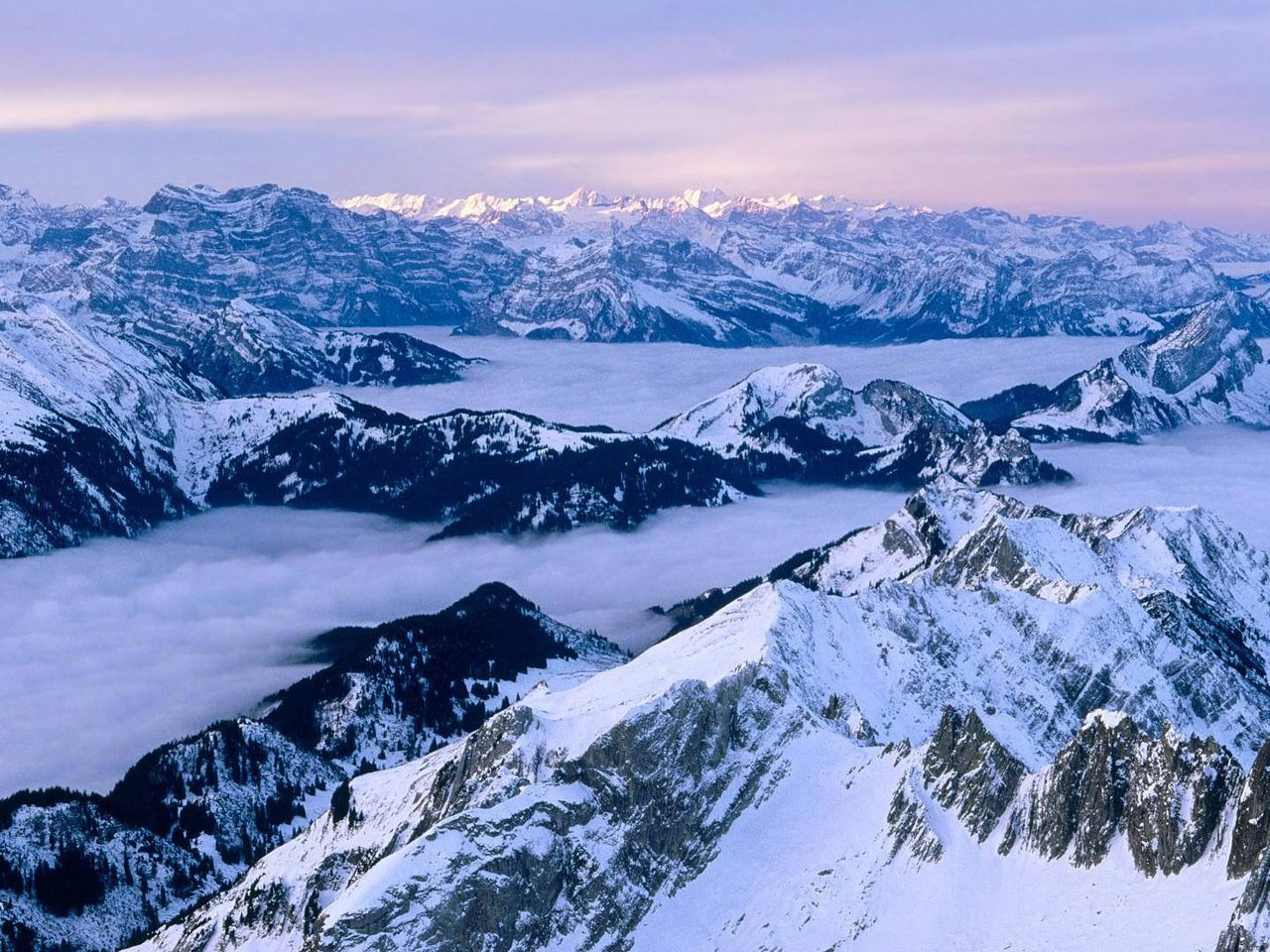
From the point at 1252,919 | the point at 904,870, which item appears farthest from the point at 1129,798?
the point at 1252,919

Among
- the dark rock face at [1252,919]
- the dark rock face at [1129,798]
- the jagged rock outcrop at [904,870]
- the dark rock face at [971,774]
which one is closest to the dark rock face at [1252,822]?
the jagged rock outcrop at [904,870]

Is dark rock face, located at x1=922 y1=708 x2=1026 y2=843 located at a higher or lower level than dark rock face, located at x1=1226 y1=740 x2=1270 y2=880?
lower

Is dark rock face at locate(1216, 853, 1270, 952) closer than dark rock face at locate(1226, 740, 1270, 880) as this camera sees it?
Yes

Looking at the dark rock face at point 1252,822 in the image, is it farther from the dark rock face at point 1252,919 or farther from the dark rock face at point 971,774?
the dark rock face at point 971,774

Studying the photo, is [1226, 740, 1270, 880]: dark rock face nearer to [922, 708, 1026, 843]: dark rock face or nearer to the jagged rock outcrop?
the jagged rock outcrop

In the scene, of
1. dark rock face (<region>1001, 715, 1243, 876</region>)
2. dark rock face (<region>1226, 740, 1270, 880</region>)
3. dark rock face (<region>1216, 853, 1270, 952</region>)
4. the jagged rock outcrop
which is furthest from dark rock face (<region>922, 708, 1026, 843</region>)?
dark rock face (<region>1216, 853, 1270, 952</region>)

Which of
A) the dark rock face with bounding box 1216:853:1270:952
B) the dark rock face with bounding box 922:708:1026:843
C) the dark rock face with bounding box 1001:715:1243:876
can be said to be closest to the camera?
the dark rock face with bounding box 1216:853:1270:952

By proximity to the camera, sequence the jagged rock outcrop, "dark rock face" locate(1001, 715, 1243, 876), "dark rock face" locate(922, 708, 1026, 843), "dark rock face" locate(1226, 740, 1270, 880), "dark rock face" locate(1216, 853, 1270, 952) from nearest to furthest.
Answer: "dark rock face" locate(1216, 853, 1270, 952), "dark rock face" locate(1226, 740, 1270, 880), "dark rock face" locate(1001, 715, 1243, 876), the jagged rock outcrop, "dark rock face" locate(922, 708, 1026, 843)

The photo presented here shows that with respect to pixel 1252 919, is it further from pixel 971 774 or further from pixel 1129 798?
pixel 971 774

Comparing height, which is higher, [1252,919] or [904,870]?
[1252,919]
